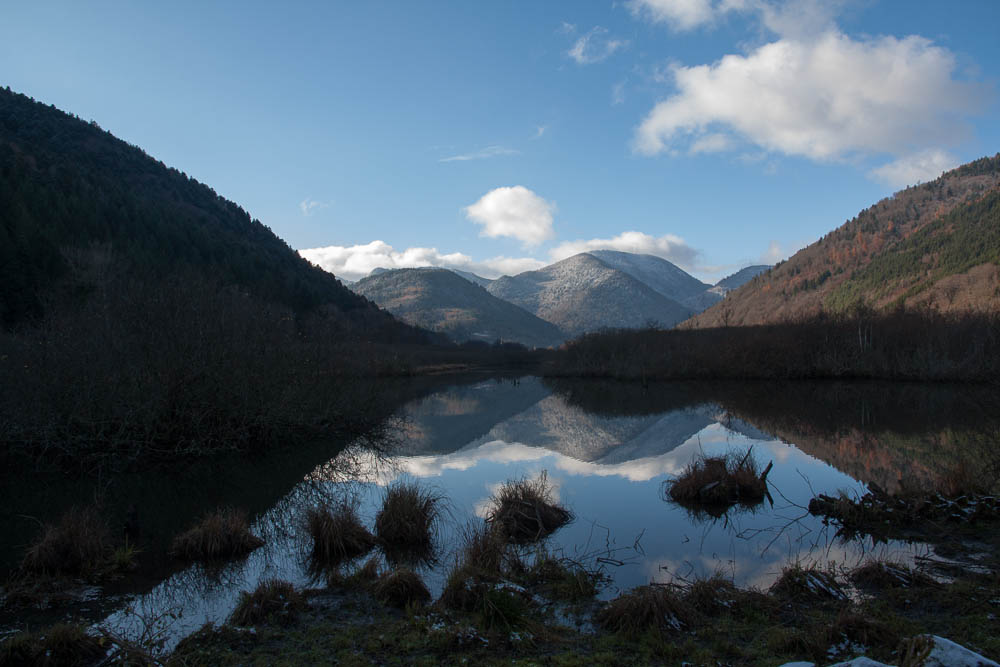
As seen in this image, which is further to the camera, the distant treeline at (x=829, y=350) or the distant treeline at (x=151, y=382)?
the distant treeline at (x=829, y=350)

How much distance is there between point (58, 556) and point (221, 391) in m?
10.9

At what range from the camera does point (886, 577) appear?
701 centimetres

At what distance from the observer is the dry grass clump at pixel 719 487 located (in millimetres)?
12344

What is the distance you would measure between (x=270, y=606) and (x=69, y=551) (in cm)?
377

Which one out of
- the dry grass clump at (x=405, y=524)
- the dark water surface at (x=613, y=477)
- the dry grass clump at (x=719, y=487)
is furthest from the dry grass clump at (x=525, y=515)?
the dry grass clump at (x=719, y=487)

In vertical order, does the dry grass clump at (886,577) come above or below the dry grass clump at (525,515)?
above

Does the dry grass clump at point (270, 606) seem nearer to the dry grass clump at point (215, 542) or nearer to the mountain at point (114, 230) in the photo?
the dry grass clump at point (215, 542)

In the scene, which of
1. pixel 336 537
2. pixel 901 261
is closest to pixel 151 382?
pixel 336 537

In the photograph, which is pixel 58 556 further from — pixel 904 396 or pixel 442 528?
pixel 904 396

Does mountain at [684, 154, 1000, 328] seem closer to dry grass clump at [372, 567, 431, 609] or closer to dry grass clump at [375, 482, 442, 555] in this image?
dry grass clump at [375, 482, 442, 555]

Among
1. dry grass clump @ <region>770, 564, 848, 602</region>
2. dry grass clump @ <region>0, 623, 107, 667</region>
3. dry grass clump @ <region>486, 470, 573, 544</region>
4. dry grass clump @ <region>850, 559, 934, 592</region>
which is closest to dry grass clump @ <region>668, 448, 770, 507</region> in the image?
dry grass clump @ <region>486, 470, 573, 544</region>

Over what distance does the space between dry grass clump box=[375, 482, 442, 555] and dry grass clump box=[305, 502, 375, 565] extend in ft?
0.96

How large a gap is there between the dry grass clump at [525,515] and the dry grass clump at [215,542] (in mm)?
4039

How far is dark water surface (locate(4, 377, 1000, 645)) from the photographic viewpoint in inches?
329
